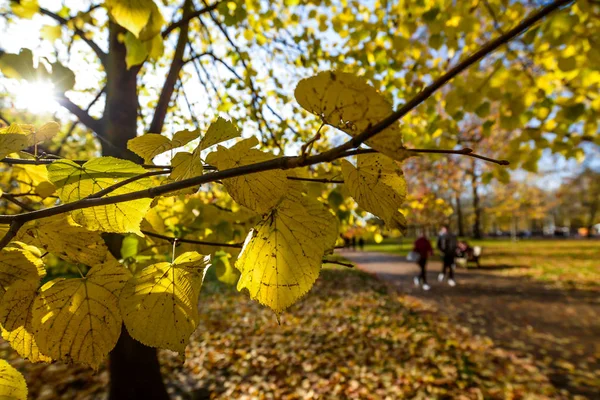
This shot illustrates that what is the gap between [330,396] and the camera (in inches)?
149

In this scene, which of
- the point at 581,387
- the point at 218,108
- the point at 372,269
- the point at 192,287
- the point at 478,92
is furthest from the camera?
the point at 372,269

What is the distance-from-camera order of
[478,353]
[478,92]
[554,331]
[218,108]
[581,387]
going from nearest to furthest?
[478,92] < [218,108] < [581,387] < [478,353] < [554,331]

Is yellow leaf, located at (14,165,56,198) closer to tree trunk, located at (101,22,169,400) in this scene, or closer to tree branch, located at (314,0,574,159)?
tree branch, located at (314,0,574,159)

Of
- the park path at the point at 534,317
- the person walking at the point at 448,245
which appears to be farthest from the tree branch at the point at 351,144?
the person walking at the point at 448,245

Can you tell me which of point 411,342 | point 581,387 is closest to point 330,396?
point 411,342

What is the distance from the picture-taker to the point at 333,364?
4.54 m

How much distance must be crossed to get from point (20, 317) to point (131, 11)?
0.90 m

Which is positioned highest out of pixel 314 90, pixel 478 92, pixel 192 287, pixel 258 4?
pixel 258 4

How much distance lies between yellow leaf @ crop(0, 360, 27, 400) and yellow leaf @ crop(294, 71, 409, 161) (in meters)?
0.60

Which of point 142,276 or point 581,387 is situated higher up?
point 142,276

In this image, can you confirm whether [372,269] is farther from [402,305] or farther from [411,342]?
[411,342]

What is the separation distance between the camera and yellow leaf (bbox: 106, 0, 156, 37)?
0.98m

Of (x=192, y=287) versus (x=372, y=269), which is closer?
(x=192, y=287)

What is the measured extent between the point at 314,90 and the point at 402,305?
25.9ft
